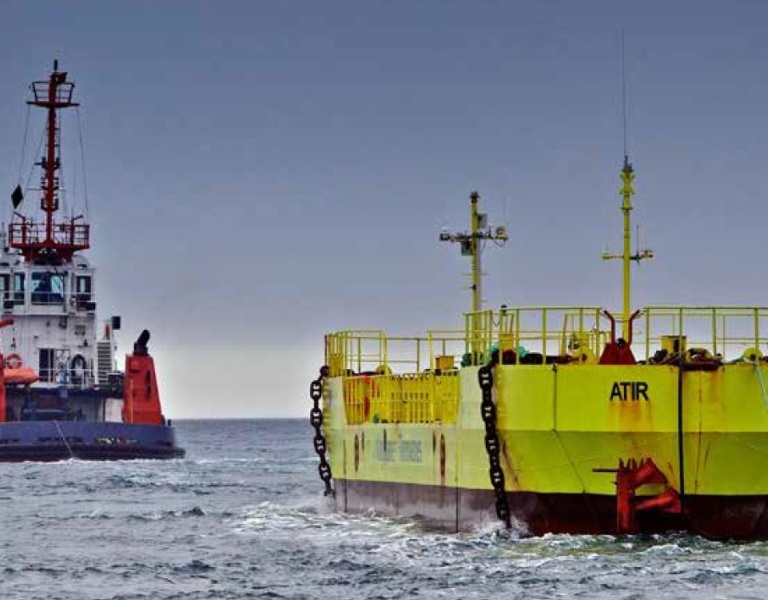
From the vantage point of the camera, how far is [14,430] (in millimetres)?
73562

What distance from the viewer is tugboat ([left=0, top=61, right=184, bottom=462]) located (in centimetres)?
7906

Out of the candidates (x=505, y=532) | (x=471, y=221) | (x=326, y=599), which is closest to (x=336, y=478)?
(x=471, y=221)

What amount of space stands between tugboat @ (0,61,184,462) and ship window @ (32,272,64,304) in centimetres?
4

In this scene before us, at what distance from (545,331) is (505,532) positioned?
3.19 meters

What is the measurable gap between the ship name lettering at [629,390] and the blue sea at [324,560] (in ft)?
6.85

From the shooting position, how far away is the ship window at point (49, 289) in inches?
3228

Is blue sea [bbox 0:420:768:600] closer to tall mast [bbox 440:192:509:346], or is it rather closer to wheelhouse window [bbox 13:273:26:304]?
tall mast [bbox 440:192:509:346]

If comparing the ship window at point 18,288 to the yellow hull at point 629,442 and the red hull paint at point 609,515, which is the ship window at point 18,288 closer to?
the red hull paint at point 609,515

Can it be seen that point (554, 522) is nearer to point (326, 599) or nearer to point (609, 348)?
point (609, 348)

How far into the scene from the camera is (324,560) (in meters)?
31.8

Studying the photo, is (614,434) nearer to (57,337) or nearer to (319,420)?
(319,420)

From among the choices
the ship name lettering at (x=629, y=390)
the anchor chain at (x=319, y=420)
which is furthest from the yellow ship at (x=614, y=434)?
the anchor chain at (x=319, y=420)

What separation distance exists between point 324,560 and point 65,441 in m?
42.9

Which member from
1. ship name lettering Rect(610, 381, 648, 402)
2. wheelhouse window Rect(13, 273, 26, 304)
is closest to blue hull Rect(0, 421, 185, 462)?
wheelhouse window Rect(13, 273, 26, 304)
